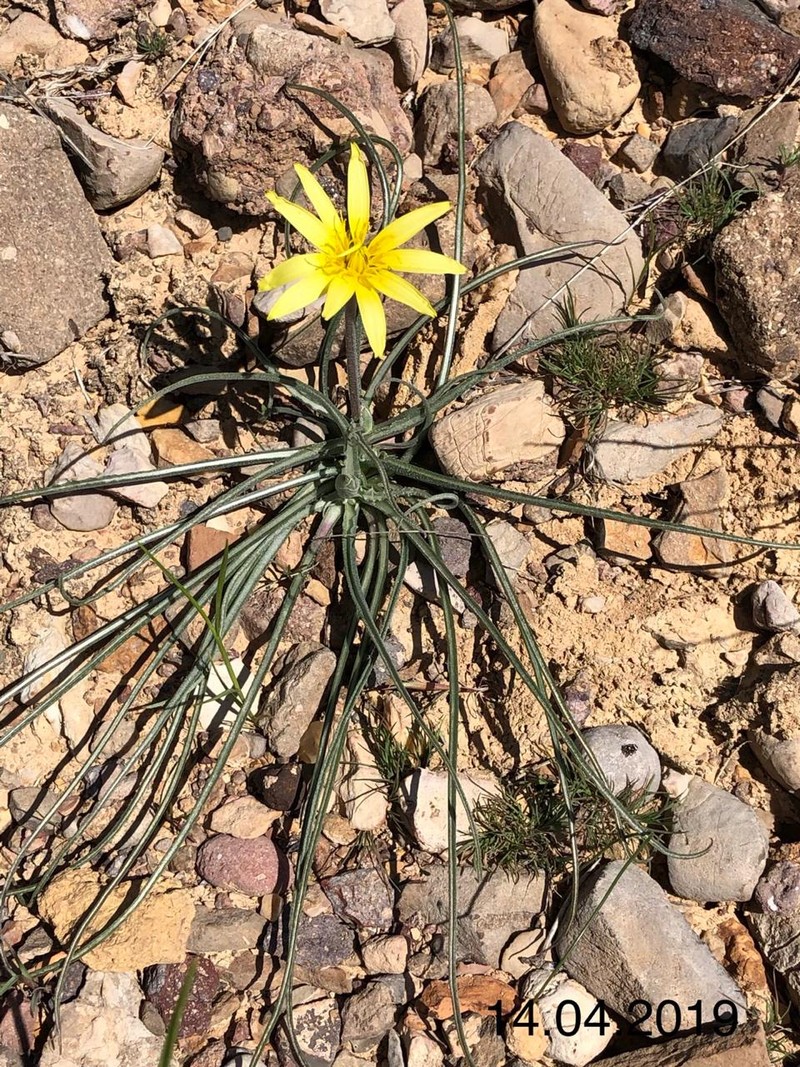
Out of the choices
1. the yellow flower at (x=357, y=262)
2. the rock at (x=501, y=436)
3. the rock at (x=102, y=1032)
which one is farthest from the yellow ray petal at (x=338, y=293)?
the rock at (x=102, y=1032)

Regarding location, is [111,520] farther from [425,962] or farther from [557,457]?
[425,962]

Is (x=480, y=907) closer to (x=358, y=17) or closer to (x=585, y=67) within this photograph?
(x=585, y=67)

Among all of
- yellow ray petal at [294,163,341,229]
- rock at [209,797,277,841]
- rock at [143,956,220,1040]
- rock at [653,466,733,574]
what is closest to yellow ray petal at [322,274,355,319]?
yellow ray petal at [294,163,341,229]

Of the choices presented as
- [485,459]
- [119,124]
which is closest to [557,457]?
[485,459]

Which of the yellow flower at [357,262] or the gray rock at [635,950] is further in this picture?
the gray rock at [635,950]

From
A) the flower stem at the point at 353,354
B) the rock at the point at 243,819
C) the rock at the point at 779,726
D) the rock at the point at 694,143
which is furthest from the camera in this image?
the rock at the point at 694,143

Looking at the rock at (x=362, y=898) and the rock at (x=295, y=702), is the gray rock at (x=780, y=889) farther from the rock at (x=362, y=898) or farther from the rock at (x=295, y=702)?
the rock at (x=295, y=702)

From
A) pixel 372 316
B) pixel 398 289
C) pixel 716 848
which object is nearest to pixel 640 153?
pixel 398 289
